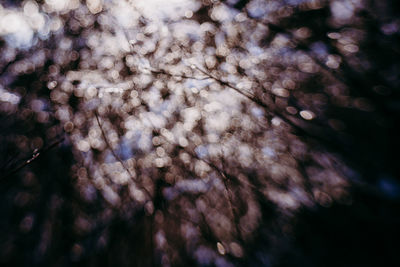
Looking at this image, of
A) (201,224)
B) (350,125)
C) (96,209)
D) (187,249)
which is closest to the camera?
(350,125)

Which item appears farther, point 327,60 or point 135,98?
point 135,98

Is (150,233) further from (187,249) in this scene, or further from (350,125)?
(350,125)

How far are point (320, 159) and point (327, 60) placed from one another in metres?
1.35

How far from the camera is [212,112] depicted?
9.01 feet

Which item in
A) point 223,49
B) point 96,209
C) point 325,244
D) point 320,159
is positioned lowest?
point 325,244

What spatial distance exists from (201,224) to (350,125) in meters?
3.36

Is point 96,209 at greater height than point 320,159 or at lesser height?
lesser

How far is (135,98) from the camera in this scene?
260 centimetres

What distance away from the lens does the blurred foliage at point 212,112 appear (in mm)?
2191

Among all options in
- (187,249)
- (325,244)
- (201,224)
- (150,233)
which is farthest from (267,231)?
(150,233)

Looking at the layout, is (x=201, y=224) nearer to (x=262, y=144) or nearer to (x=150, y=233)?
(x=150, y=233)

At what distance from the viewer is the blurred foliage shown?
2191 millimetres

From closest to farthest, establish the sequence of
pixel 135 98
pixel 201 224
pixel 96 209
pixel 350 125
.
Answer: pixel 350 125, pixel 135 98, pixel 96 209, pixel 201 224

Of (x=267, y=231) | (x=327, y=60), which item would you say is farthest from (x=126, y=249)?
(x=327, y=60)
